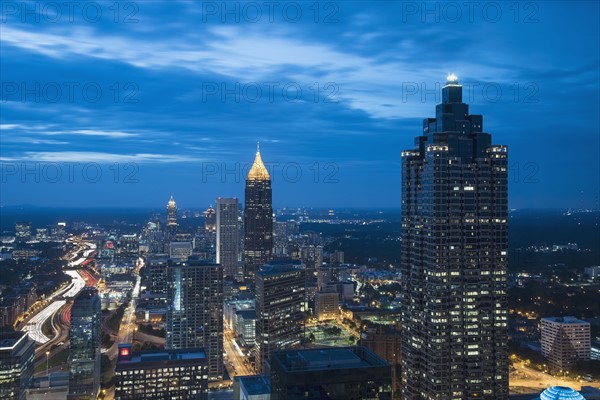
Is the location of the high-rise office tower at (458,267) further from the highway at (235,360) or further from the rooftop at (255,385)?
the highway at (235,360)

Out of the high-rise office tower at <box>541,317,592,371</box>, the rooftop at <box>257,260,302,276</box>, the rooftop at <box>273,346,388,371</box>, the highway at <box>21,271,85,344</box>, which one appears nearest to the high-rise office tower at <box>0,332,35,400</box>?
the highway at <box>21,271,85,344</box>

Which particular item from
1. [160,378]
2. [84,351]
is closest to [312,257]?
[84,351]

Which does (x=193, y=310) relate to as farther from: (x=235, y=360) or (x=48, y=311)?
(x=48, y=311)

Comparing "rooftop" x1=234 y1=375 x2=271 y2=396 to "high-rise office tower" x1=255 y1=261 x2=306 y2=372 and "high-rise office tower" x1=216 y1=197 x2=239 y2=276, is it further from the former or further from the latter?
"high-rise office tower" x1=216 y1=197 x2=239 y2=276

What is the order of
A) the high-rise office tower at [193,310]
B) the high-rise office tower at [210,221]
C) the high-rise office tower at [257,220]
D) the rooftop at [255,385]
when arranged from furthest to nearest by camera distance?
the high-rise office tower at [210,221], the high-rise office tower at [257,220], the high-rise office tower at [193,310], the rooftop at [255,385]

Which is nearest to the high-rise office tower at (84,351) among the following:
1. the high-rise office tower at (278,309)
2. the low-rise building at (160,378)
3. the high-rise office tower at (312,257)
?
the low-rise building at (160,378)
